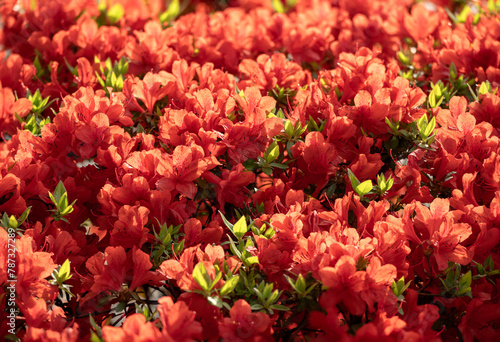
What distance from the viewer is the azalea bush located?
1.41 metres

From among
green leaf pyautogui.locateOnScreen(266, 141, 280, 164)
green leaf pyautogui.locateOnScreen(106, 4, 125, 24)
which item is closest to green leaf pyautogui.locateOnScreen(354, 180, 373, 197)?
green leaf pyautogui.locateOnScreen(266, 141, 280, 164)

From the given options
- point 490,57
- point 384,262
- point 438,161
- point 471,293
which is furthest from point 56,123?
point 490,57

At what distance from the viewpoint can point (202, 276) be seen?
138 cm

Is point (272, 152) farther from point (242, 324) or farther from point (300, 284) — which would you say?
point (242, 324)

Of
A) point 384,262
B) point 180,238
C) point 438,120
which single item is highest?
point 438,120

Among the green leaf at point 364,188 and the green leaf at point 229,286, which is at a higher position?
the green leaf at point 364,188

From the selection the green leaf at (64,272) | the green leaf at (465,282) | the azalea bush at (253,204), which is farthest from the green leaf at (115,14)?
the green leaf at (465,282)

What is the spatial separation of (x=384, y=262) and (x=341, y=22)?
1.97m

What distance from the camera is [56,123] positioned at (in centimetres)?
181

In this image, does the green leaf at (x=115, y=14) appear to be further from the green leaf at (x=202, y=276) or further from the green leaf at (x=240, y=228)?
the green leaf at (x=202, y=276)

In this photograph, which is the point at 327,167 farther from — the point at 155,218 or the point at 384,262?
the point at 155,218

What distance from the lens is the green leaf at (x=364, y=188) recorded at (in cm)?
166

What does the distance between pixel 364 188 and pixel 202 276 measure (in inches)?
24.1

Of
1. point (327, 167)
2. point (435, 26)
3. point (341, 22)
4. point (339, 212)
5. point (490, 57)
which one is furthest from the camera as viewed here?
point (341, 22)
